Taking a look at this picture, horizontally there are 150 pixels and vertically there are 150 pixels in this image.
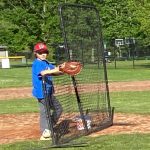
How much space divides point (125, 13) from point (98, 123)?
4115 centimetres

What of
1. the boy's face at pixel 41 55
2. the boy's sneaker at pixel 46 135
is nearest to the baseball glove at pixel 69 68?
the boy's face at pixel 41 55

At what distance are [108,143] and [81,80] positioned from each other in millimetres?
1796

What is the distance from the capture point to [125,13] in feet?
168

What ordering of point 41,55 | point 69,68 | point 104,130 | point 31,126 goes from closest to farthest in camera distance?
point 69,68
point 41,55
point 104,130
point 31,126

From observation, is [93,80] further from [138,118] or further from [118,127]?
[138,118]

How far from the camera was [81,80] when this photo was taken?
1017cm

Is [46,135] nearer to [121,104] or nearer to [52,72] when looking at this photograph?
[52,72]

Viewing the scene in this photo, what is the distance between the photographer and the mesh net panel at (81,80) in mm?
9562

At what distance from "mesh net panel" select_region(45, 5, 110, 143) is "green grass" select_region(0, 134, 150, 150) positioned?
1.46 ft

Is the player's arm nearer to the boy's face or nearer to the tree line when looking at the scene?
the boy's face

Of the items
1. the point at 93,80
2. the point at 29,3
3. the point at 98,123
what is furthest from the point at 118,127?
the point at 29,3

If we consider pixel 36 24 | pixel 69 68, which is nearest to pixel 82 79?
pixel 69 68

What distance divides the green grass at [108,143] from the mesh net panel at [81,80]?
44 centimetres

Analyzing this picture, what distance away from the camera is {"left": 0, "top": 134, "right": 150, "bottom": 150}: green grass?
841cm
